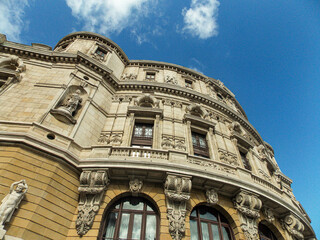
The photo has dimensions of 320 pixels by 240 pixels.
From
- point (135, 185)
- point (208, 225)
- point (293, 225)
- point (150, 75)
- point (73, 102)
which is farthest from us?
point (150, 75)

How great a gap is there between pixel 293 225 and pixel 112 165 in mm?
12332

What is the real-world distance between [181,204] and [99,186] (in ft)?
14.4

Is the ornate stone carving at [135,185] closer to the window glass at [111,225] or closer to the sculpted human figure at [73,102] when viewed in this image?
the window glass at [111,225]

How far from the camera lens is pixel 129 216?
33.1ft

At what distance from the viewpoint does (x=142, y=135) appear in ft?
47.8

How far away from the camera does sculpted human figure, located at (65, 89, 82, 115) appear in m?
12.6

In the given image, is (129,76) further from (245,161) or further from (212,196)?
(212,196)

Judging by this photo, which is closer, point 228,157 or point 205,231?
point 205,231

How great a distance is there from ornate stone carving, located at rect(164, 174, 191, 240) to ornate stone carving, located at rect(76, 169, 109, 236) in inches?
133

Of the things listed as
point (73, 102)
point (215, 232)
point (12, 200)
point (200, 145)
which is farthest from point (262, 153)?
point (12, 200)

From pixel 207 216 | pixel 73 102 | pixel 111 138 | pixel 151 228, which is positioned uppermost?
pixel 73 102

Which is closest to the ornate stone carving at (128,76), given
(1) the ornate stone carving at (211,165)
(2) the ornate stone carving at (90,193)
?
(1) the ornate stone carving at (211,165)

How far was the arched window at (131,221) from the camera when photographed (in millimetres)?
9414

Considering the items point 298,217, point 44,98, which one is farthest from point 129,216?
point 298,217
